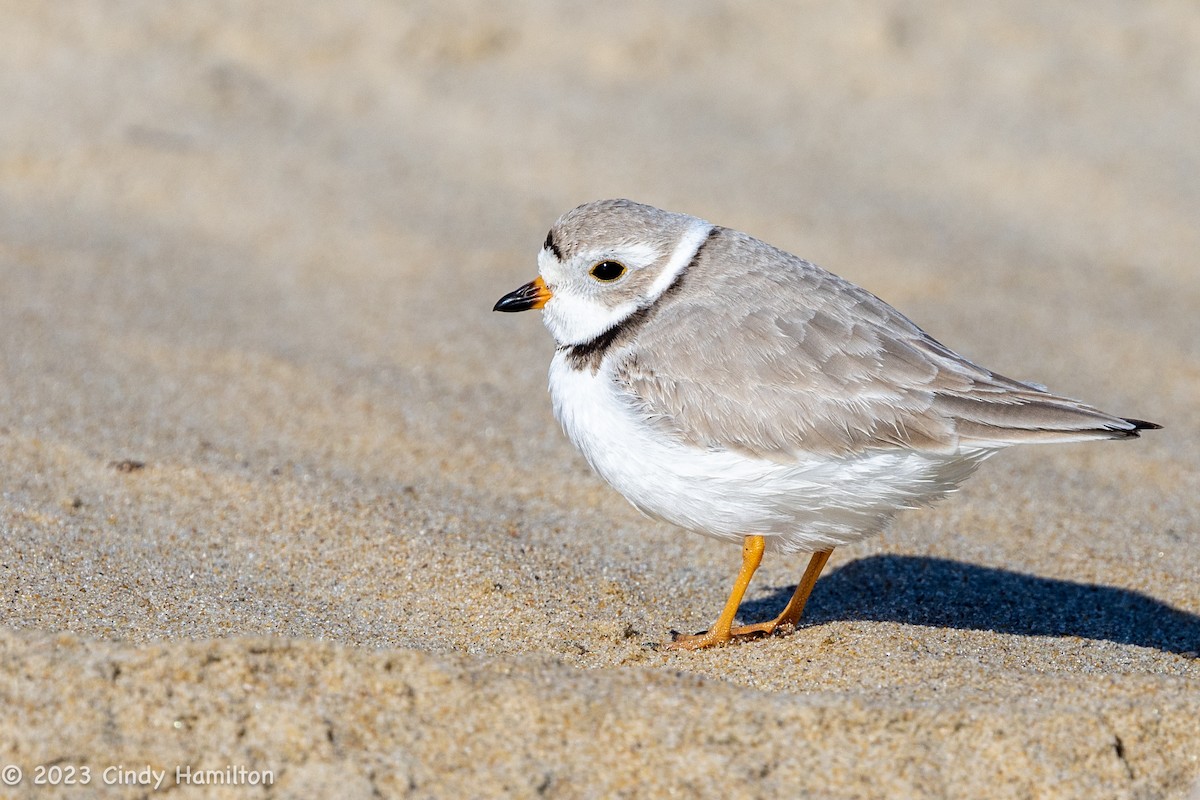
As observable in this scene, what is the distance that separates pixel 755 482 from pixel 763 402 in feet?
0.80

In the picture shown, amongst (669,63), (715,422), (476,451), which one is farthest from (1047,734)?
(669,63)

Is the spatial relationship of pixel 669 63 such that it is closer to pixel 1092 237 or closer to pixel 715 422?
pixel 1092 237

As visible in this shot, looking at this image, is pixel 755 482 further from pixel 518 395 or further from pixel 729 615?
pixel 518 395

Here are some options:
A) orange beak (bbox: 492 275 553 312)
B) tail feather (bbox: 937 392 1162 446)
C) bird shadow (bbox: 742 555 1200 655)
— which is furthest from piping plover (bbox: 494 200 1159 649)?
bird shadow (bbox: 742 555 1200 655)

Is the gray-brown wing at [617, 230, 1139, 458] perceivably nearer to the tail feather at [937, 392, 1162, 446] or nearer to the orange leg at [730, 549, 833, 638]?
the tail feather at [937, 392, 1162, 446]

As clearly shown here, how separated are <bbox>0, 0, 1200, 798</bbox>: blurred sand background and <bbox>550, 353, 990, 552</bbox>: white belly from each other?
413mm

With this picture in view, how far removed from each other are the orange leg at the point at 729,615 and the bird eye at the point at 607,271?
0.97 meters

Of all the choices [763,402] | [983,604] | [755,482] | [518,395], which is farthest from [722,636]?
[518,395]

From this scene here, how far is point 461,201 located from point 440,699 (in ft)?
19.8

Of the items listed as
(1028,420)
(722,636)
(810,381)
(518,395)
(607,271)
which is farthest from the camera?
(518,395)

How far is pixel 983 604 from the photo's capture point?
444cm

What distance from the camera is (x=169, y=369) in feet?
20.5

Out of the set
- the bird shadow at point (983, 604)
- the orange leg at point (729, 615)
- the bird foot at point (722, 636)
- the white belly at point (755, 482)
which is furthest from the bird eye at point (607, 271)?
the bird shadow at point (983, 604)

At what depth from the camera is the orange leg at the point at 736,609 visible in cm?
386
